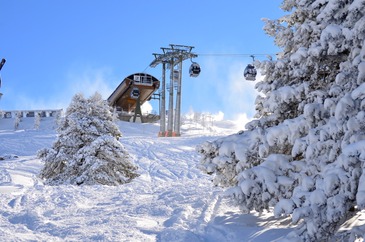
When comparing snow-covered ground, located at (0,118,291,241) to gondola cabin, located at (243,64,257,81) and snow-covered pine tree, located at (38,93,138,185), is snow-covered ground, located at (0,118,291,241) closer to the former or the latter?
snow-covered pine tree, located at (38,93,138,185)

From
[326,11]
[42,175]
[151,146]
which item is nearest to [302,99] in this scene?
[326,11]

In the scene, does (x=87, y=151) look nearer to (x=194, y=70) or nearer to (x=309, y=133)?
(x=309, y=133)

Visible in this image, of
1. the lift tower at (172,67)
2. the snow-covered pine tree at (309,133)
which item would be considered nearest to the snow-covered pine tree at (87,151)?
the snow-covered pine tree at (309,133)

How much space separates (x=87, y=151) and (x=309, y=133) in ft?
42.6

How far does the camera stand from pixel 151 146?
39781 millimetres

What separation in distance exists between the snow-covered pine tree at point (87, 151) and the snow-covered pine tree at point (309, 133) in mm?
10463

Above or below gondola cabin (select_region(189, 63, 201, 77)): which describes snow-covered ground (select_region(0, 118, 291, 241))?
below

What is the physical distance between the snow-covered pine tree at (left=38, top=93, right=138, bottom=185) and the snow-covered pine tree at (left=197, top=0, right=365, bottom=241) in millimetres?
10463

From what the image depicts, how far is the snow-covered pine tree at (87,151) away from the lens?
58.3 ft

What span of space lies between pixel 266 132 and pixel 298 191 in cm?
160

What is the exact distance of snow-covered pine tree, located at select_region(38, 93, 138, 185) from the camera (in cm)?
1778

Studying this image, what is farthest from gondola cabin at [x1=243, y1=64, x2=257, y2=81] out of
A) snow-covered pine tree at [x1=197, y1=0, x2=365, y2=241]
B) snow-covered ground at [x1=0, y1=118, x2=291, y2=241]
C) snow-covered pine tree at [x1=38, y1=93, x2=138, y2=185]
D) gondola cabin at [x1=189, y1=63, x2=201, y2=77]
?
snow-covered pine tree at [x1=197, y1=0, x2=365, y2=241]

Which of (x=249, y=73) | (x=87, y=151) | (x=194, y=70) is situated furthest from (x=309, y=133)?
(x=194, y=70)

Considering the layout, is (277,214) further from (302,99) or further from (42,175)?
(42,175)
